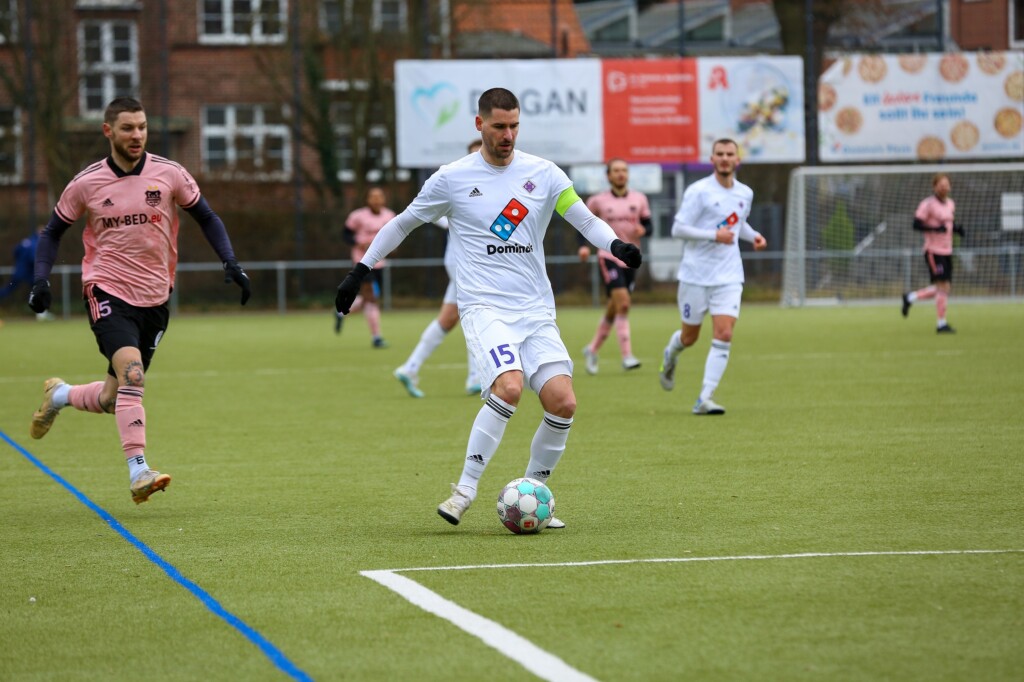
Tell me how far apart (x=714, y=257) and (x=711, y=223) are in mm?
327

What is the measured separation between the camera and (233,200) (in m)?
34.6

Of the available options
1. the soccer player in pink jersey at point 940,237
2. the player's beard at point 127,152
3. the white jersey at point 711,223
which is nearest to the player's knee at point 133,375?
the player's beard at point 127,152

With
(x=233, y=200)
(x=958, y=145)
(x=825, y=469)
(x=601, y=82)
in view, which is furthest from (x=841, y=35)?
(x=825, y=469)

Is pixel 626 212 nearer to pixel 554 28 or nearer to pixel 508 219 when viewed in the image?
pixel 508 219

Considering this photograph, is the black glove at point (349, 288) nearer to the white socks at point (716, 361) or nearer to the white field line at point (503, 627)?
the white field line at point (503, 627)

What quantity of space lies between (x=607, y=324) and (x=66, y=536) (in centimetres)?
1021

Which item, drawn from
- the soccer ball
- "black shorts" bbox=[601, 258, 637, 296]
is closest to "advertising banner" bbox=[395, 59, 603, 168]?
"black shorts" bbox=[601, 258, 637, 296]

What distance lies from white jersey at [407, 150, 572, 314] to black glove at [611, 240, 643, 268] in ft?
1.59

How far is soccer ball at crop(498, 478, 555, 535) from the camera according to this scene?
→ 265 inches

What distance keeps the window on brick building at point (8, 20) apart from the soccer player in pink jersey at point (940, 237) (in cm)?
2110

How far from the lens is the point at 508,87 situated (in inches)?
1225

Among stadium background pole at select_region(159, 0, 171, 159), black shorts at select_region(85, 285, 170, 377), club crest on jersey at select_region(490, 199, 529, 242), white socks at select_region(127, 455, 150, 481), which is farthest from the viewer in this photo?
stadium background pole at select_region(159, 0, 171, 159)

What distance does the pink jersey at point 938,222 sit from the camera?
71.4 ft

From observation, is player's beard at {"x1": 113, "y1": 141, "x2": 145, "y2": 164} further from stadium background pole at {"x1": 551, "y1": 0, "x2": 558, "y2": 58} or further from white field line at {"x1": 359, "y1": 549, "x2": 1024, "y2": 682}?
stadium background pole at {"x1": 551, "y1": 0, "x2": 558, "y2": 58}
